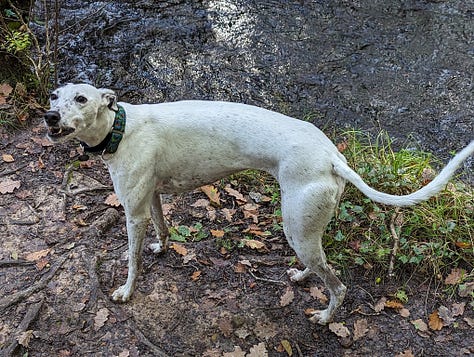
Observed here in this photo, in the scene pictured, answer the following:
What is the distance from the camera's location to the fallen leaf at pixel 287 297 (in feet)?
14.3

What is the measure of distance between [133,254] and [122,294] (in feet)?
1.31

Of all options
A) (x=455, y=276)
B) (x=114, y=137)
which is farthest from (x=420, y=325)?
(x=114, y=137)

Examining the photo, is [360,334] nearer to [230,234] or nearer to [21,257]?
[230,234]

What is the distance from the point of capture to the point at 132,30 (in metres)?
8.02

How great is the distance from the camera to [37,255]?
→ 4527 millimetres

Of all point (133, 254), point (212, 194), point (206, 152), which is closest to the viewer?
point (206, 152)

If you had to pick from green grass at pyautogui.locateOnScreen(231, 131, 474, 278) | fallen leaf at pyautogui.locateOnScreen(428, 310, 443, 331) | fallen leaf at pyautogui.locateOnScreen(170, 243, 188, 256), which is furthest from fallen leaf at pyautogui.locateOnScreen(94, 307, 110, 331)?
fallen leaf at pyautogui.locateOnScreen(428, 310, 443, 331)

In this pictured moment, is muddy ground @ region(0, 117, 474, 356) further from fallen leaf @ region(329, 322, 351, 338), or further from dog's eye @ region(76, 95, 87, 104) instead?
dog's eye @ region(76, 95, 87, 104)

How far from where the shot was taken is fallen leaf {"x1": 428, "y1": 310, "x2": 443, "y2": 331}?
4.20 m

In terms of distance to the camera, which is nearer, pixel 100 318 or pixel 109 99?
pixel 109 99

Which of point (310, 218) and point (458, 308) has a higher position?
point (310, 218)

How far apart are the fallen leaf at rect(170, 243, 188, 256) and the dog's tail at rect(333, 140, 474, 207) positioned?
74.7 inches

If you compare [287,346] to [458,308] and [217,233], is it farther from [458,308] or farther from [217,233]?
[458,308]

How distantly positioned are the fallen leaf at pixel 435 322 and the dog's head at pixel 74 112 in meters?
3.08
